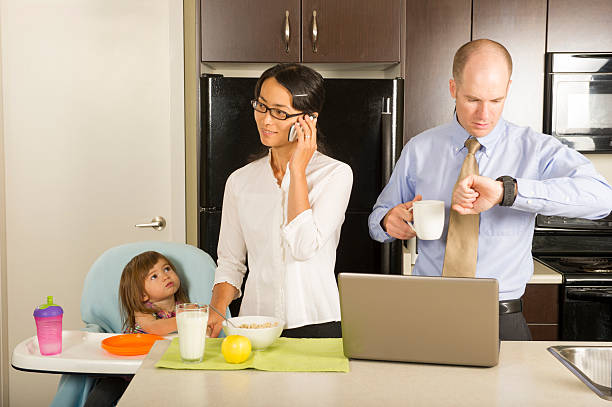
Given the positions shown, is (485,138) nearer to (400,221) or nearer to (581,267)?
(400,221)

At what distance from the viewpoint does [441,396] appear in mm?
1220

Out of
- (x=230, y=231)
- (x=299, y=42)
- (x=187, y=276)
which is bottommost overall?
(x=187, y=276)

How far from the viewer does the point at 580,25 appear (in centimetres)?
289

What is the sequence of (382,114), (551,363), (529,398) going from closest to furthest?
(529,398) → (551,363) → (382,114)

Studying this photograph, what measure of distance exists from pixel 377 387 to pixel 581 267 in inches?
73.2

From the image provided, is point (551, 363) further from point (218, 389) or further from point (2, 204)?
point (2, 204)

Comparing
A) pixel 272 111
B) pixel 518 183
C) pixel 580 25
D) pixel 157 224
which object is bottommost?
pixel 157 224

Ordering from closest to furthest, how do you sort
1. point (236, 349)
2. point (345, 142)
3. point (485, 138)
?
point (236, 349)
point (485, 138)
point (345, 142)

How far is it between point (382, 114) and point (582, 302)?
1.14m

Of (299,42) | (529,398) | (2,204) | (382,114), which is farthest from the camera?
(2,204)

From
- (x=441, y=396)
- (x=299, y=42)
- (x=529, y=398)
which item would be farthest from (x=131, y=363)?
(x=299, y=42)

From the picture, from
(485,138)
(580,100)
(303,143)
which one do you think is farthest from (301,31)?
(580,100)

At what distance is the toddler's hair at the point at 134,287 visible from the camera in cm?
229

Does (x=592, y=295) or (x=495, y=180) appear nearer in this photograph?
(x=495, y=180)
